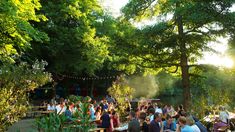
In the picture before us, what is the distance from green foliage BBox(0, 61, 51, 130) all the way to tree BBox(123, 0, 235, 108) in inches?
394

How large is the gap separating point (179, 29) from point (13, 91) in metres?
13.1

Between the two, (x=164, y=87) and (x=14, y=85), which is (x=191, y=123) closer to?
(x=14, y=85)

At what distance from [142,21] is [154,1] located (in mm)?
1598

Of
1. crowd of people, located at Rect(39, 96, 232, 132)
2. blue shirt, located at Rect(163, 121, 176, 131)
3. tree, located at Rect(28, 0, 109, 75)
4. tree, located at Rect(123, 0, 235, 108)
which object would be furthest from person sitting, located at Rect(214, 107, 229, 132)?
tree, located at Rect(28, 0, 109, 75)

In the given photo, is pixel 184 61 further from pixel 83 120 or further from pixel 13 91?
pixel 83 120

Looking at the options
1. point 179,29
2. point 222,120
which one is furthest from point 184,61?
point 222,120

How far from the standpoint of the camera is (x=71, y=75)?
134ft

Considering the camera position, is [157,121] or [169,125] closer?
[157,121]

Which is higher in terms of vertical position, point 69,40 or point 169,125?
point 69,40

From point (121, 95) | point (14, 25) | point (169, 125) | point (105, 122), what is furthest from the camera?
point (121, 95)

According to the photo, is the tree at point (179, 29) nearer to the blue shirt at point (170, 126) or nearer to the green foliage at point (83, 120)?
the blue shirt at point (170, 126)

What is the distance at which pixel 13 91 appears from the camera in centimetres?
1334

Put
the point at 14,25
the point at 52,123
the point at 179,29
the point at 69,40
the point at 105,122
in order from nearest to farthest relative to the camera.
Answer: the point at 52,123, the point at 14,25, the point at 105,122, the point at 179,29, the point at 69,40

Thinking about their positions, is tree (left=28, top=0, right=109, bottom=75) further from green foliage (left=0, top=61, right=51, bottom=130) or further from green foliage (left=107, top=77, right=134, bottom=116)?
green foliage (left=0, top=61, right=51, bottom=130)
